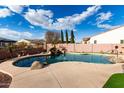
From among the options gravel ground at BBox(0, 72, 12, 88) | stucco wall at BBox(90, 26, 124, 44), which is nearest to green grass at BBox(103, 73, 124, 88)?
gravel ground at BBox(0, 72, 12, 88)

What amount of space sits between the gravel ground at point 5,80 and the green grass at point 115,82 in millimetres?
4204

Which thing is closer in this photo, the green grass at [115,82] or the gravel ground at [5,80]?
the green grass at [115,82]

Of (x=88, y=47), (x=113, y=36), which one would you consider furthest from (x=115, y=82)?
(x=113, y=36)

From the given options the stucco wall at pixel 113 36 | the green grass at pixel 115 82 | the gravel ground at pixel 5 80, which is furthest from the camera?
the stucco wall at pixel 113 36

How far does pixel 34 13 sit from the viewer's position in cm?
1555

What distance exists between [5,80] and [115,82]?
505cm

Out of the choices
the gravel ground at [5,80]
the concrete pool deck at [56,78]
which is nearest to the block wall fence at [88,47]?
the concrete pool deck at [56,78]

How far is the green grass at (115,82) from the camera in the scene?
8.94 m

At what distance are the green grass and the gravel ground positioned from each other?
4204 millimetres

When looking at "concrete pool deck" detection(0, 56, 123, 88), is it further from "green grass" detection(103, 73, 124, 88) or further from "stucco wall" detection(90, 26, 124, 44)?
"stucco wall" detection(90, 26, 124, 44)

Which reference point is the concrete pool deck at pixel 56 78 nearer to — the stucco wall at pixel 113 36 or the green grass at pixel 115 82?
the green grass at pixel 115 82
